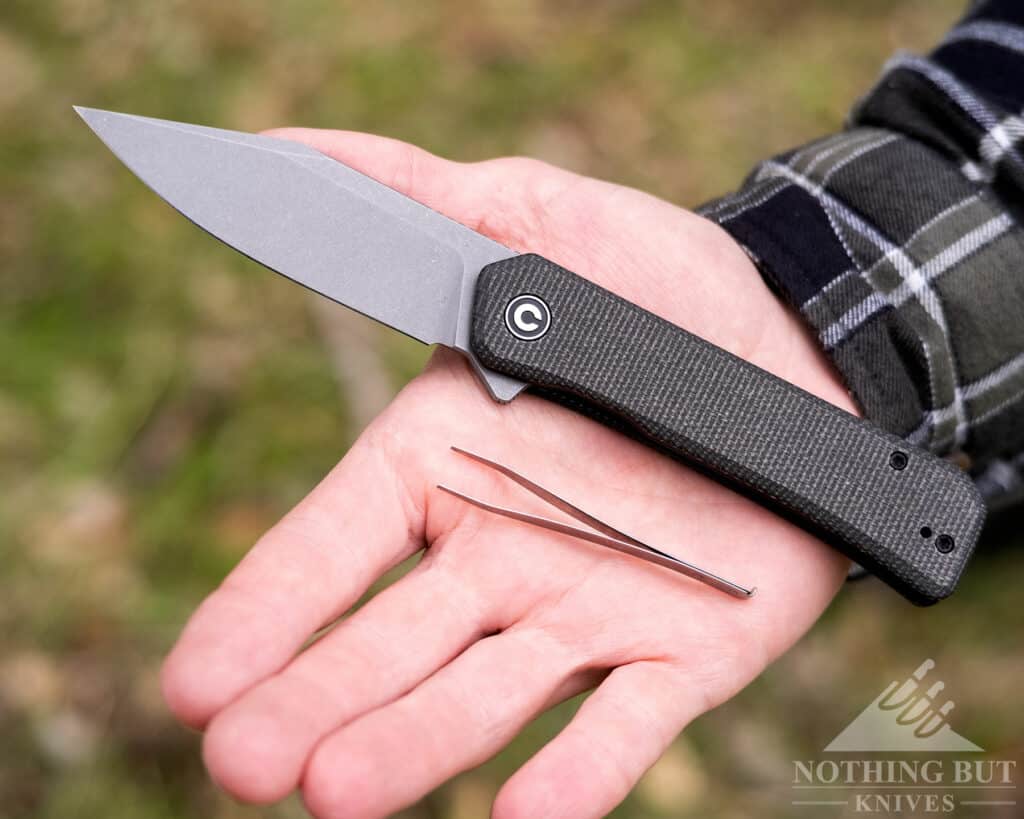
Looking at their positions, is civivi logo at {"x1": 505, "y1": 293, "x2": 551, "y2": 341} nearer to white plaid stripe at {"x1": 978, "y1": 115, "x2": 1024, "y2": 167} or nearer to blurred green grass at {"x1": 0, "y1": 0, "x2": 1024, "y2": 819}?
white plaid stripe at {"x1": 978, "y1": 115, "x2": 1024, "y2": 167}

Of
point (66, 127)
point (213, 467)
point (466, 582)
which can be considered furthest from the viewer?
point (66, 127)

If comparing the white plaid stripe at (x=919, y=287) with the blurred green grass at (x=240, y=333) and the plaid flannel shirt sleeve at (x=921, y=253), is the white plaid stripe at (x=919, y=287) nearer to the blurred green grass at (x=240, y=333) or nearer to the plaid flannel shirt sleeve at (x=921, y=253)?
the plaid flannel shirt sleeve at (x=921, y=253)

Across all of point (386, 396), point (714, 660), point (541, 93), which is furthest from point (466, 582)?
point (541, 93)

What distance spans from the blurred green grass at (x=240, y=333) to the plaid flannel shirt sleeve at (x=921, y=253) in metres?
0.92

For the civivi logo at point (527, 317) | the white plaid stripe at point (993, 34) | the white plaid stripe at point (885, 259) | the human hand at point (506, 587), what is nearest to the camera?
the human hand at point (506, 587)

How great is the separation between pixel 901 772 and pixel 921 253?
3.93 ft

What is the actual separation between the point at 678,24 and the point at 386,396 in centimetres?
173

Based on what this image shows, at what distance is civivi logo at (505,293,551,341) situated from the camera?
1.78 meters

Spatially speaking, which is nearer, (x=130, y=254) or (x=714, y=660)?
(x=714, y=660)

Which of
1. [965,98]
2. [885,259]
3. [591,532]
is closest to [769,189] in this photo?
[885,259]

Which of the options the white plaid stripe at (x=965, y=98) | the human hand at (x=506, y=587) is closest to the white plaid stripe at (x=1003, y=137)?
the white plaid stripe at (x=965, y=98)

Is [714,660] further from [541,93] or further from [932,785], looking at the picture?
[541,93]

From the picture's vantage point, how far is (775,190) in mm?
2000

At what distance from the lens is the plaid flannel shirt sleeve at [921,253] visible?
1.89 metres
